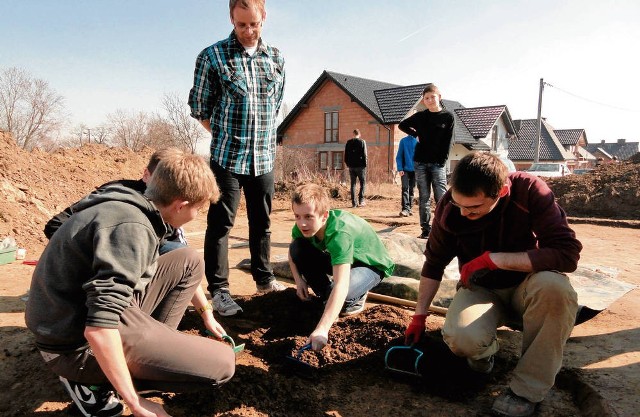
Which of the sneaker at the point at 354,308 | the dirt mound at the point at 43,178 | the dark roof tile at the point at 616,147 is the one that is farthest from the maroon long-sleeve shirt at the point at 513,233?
the dark roof tile at the point at 616,147

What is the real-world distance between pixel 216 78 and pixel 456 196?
73.0 inches

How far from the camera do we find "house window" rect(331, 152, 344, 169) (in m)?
25.2

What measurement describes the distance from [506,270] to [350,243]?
84 cm

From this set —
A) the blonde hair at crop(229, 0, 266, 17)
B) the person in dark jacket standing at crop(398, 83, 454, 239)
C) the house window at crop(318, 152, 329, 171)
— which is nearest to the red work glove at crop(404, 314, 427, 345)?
the blonde hair at crop(229, 0, 266, 17)

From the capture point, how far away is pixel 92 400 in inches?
70.6

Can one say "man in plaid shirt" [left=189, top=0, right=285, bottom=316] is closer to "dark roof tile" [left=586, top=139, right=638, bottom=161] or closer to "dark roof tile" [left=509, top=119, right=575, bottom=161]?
"dark roof tile" [left=509, top=119, right=575, bottom=161]

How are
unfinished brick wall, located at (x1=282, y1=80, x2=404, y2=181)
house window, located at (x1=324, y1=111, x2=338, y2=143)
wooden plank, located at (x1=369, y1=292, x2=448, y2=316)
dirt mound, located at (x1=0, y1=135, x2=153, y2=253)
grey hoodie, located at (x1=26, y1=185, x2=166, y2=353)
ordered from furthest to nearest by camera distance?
house window, located at (x1=324, y1=111, x2=338, y2=143)
unfinished brick wall, located at (x1=282, y1=80, x2=404, y2=181)
dirt mound, located at (x1=0, y1=135, x2=153, y2=253)
wooden plank, located at (x1=369, y1=292, x2=448, y2=316)
grey hoodie, located at (x1=26, y1=185, x2=166, y2=353)

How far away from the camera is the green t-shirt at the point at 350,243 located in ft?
8.25

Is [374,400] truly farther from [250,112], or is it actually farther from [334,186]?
[334,186]

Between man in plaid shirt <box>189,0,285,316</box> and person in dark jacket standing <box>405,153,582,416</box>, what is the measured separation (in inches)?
53.1

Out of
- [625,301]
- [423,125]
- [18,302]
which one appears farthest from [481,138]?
[18,302]

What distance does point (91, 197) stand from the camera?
5.38ft

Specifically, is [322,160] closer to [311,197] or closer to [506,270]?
[311,197]

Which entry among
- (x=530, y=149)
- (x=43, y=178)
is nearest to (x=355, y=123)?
(x=43, y=178)
